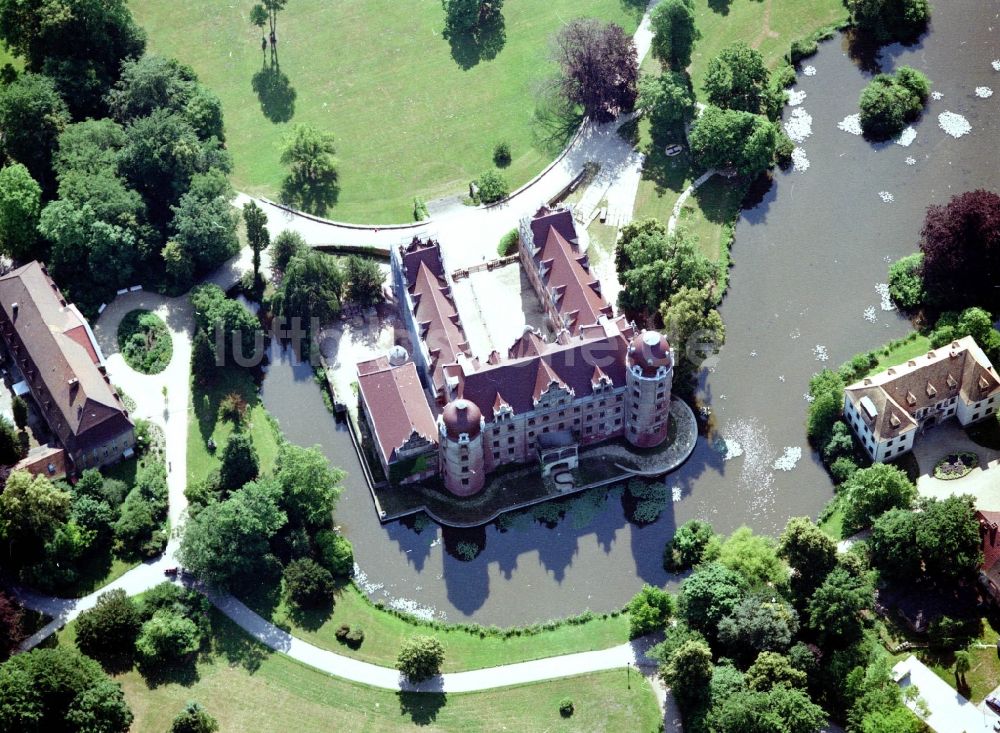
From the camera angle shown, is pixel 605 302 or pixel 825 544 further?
pixel 605 302

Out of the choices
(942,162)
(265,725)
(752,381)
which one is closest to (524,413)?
(752,381)

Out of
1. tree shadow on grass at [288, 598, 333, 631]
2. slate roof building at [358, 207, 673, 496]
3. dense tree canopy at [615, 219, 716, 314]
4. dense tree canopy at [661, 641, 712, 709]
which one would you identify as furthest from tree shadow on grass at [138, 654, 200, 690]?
dense tree canopy at [615, 219, 716, 314]

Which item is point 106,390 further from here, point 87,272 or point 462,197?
point 462,197

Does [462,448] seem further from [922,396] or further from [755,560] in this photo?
[922,396]

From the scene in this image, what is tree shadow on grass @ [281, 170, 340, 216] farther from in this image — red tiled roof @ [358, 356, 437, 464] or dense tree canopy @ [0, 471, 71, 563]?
dense tree canopy @ [0, 471, 71, 563]

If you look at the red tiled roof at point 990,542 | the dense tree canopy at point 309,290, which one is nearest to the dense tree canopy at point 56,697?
the dense tree canopy at point 309,290

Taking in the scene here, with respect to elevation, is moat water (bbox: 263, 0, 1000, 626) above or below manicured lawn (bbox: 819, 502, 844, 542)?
above

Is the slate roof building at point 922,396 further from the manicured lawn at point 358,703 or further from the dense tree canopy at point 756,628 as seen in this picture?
the manicured lawn at point 358,703
